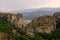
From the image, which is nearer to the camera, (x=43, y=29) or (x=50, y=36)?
(x=50, y=36)

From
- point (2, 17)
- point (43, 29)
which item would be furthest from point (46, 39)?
point (2, 17)

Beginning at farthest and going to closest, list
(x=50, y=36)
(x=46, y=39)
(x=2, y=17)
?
(x=2, y=17), (x=50, y=36), (x=46, y=39)

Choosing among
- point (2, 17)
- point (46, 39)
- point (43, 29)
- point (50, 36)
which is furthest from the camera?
point (2, 17)

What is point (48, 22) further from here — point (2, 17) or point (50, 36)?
point (2, 17)

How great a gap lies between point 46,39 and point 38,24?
381cm

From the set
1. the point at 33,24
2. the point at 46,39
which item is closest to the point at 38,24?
the point at 33,24

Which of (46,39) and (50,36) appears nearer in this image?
(46,39)

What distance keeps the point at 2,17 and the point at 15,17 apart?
153 cm

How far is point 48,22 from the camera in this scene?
2144 centimetres

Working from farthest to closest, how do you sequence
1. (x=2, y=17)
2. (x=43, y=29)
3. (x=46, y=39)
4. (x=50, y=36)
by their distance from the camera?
(x=2, y=17), (x=43, y=29), (x=50, y=36), (x=46, y=39)

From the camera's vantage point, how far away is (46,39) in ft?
57.5

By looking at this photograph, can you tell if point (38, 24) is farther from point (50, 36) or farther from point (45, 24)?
point (50, 36)

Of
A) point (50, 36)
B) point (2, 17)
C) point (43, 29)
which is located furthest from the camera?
point (2, 17)

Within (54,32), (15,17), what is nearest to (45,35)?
(54,32)
